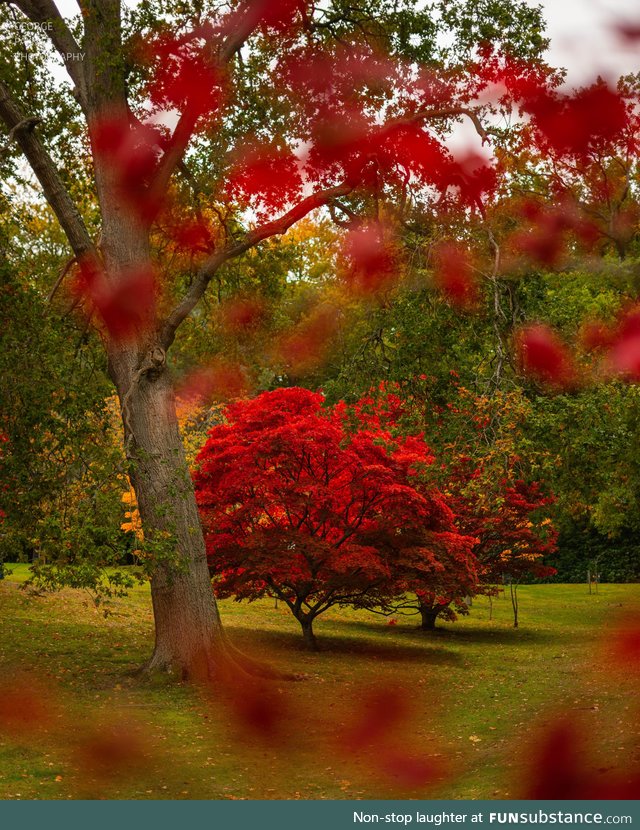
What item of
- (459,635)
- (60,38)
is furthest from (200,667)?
(459,635)

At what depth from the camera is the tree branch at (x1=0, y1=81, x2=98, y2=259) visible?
37.6 feet

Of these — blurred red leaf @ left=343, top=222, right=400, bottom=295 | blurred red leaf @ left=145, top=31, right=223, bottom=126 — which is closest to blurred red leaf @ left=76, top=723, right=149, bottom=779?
blurred red leaf @ left=343, top=222, right=400, bottom=295

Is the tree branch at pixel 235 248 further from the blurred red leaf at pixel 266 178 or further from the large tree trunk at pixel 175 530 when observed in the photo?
the blurred red leaf at pixel 266 178

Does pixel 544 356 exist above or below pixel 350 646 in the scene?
above

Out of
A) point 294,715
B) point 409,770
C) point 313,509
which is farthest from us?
point 313,509

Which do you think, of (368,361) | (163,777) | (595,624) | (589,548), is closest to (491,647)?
(595,624)

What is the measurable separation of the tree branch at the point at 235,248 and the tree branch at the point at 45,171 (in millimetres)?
1303

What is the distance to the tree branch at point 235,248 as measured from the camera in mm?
12492

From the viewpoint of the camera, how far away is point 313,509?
15.8 m

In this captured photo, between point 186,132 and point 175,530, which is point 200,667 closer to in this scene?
point 175,530

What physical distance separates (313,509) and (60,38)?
803cm

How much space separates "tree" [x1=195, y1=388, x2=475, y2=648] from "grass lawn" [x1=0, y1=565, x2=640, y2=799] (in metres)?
1.35

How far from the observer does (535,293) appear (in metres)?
10.9

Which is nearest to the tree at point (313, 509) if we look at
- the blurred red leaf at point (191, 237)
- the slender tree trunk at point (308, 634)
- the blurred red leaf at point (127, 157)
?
the slender tree trunk at point (308, 634)
